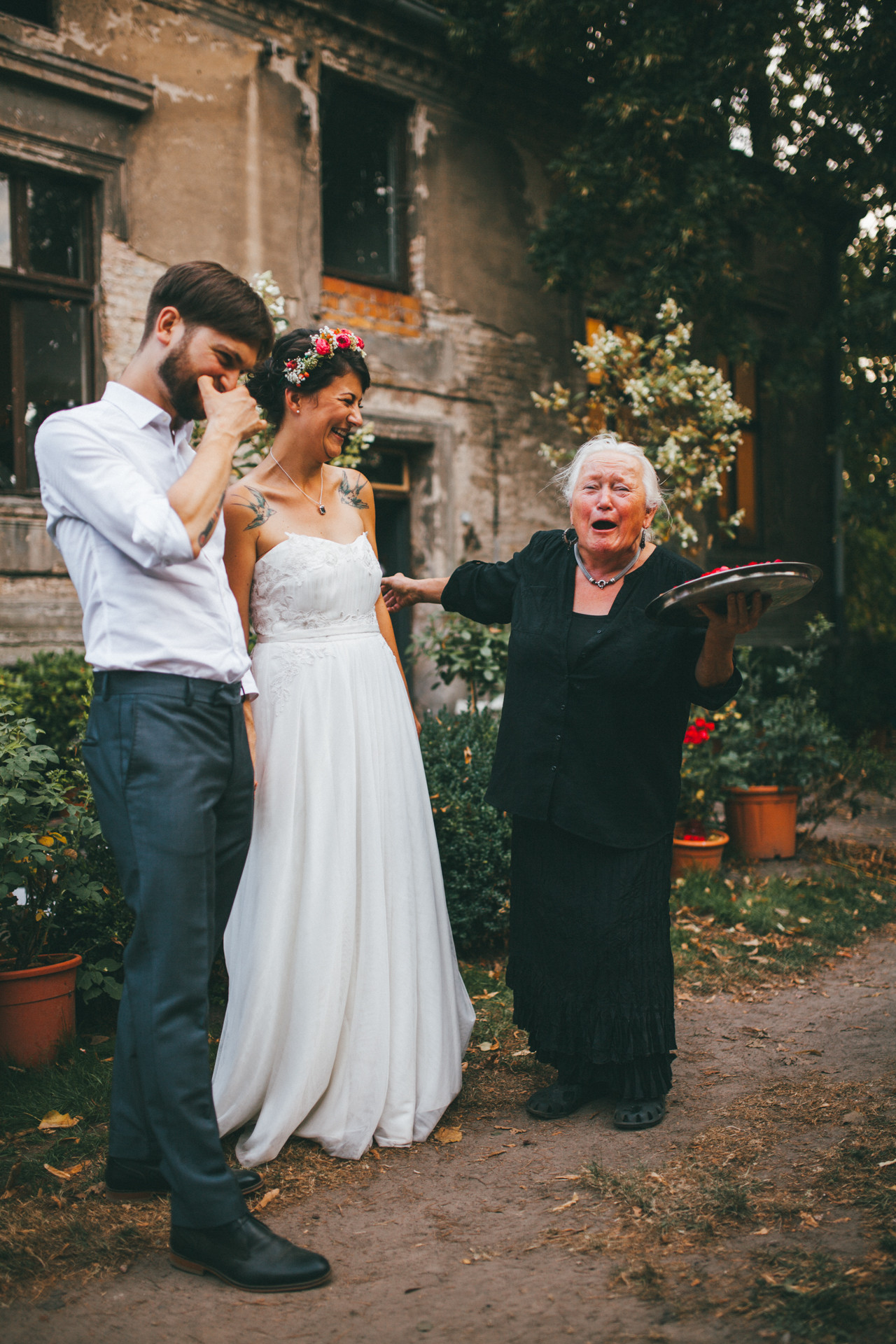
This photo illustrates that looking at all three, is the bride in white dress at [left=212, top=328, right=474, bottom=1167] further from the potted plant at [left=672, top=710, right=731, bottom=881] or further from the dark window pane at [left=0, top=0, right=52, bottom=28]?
the dark window pane at [left=0, top=0, right=52, bottom=28]

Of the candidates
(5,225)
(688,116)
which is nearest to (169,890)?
(5,225)

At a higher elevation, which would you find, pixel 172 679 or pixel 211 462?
pixel 211 462

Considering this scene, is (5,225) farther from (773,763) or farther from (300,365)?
(773,763)

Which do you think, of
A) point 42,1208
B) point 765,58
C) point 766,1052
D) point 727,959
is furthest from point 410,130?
point 42,1208

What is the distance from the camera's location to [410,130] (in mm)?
9227

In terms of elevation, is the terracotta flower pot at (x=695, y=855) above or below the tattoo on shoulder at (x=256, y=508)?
below

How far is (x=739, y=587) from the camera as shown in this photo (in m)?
2.57

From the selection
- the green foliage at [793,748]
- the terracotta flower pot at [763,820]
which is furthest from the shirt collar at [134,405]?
the terracotta flower pot at [763,820]

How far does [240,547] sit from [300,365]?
0.57 meters

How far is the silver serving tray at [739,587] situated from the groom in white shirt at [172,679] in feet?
3.64

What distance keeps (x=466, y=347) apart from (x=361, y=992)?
7836mm

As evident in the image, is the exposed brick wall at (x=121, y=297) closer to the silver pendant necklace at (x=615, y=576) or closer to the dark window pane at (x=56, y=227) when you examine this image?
the dark window pane at (x=56, y=227)

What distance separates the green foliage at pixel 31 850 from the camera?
11.1ft

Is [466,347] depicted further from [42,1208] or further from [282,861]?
[42,1208]
